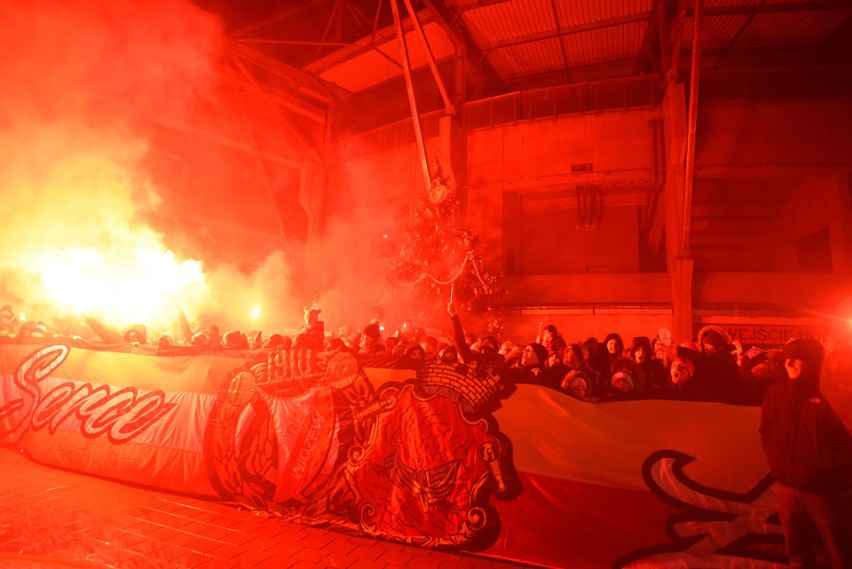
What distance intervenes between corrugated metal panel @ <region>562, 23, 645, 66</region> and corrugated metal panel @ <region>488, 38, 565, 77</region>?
0.39 metres

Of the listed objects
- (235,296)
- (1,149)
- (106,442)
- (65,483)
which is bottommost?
(65,483)

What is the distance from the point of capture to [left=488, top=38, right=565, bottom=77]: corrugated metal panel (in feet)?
43.6

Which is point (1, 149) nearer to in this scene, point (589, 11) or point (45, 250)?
point (45, 250)

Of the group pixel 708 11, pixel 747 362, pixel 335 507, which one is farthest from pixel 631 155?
pixel 335 507

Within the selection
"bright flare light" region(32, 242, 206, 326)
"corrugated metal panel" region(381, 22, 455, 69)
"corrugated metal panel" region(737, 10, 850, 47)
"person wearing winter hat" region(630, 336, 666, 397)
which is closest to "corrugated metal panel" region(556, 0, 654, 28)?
"corrugated metal panel" region(737, 10, 850, 47)

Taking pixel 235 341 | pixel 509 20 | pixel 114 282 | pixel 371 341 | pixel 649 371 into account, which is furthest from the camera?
pixel 509 20

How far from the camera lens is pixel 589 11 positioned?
38.5 feet

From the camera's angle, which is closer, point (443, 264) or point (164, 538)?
point (164, 538)

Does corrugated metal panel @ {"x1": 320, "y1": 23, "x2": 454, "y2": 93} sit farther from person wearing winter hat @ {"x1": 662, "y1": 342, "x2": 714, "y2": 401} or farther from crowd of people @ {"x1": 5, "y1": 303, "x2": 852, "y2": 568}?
person wearing winter hat @ {"x1": 662, "y1": 342, "x2": 714, "y2": 401}

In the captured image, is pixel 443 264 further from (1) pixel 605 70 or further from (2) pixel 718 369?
(1) pixel 605 70

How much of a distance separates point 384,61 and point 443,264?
8.21 metres

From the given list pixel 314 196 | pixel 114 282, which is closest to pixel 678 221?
pixel 314 196

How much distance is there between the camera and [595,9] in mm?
11656

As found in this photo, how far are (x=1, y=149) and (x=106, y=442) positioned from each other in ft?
27.8
